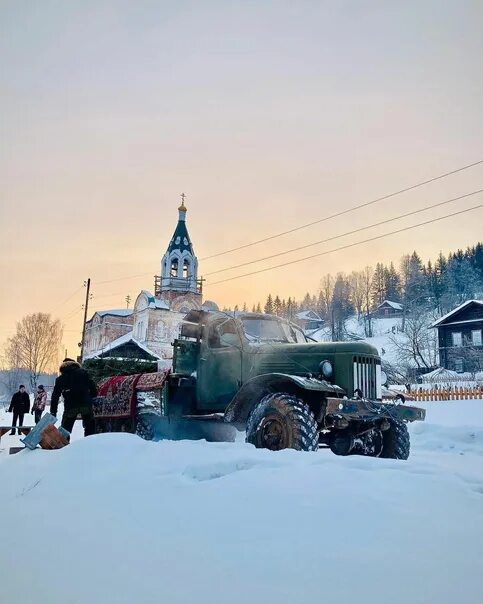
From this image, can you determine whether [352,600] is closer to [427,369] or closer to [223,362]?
[223,362]

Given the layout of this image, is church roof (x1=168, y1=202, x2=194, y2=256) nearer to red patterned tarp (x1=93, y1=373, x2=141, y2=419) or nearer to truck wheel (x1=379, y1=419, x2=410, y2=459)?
red patterned tarp (x1=93, y1=373, x2=141, y2=419)

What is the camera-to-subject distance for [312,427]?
6.41m

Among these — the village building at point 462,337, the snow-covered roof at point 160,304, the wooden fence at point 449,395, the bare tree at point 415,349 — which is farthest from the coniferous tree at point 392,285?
the wooden fence at point 449,395

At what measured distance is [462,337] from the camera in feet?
A: 156

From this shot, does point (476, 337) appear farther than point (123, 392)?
Yes

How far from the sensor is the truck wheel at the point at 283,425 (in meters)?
6.32

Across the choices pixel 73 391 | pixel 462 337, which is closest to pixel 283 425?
pixel 73 391

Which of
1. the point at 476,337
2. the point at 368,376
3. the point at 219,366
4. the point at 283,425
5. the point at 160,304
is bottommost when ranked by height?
the point at 283,425

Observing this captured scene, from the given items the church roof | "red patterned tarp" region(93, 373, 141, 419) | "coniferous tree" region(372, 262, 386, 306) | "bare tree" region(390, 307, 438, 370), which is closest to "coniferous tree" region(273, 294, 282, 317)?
"coniferous tree" region(372, 262, 386, 306)

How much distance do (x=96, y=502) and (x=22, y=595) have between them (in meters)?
1.17

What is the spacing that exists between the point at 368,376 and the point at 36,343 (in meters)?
62.9

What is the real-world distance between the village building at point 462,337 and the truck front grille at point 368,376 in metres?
39.9

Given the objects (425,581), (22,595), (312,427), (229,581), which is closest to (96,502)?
(22,595)

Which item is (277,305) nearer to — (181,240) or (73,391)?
(181,240)
